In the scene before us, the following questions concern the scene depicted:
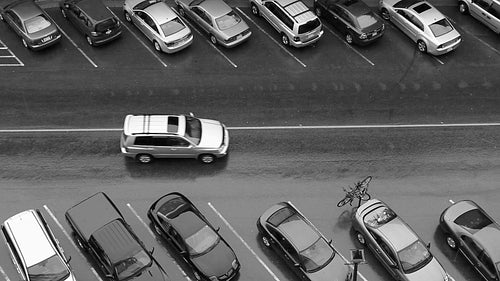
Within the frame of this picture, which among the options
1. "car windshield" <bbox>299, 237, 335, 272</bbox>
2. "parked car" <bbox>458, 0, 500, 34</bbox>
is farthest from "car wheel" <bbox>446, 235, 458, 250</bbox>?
"parked car" <bbox>458, 0, 500, 34</bbox>

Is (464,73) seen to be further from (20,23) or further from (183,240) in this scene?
(20,23)

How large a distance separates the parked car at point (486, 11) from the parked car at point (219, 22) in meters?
11.2

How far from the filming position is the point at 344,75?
29.5 meters

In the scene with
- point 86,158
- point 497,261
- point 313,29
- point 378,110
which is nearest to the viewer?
point 497,261

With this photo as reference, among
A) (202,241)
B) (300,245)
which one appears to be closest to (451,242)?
(300,245)

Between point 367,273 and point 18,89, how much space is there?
55.0 feet

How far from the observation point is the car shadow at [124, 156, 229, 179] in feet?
83.7

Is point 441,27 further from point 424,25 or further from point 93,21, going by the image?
point 93,21

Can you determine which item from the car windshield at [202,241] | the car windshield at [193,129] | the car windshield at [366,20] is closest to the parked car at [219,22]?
the car windshield at [366,20]

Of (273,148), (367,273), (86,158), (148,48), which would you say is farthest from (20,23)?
(367,273)

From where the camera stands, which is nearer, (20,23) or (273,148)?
(273,148)

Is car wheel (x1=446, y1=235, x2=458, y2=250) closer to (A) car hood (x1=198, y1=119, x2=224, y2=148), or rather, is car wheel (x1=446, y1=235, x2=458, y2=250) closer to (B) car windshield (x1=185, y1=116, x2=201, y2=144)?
(A) car hood (x1=198, y1=119, x2=224, y2=148)

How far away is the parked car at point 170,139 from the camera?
2497cm

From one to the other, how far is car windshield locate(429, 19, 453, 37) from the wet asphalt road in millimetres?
1210
